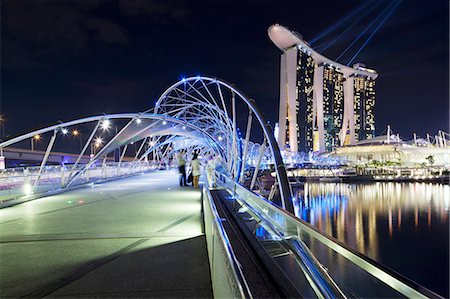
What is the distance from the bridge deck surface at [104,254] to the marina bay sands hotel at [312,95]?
118 meters

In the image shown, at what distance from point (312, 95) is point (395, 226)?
153181mm

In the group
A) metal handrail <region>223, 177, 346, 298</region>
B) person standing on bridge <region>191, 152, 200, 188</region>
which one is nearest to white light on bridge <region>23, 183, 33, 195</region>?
person standing on bridge <region>191, 152, 200, 188</region>

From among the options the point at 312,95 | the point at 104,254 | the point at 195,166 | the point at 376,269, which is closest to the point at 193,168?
the point at 195,166

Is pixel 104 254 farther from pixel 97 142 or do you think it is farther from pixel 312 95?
pixel 312 95

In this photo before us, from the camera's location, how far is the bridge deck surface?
14.9 ft

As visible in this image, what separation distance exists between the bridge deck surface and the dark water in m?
10.6

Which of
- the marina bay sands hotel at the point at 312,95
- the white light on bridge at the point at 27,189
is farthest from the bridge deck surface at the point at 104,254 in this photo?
the marina bay sands hotel at the point at 312,95

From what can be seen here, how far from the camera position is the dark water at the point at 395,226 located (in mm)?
25030

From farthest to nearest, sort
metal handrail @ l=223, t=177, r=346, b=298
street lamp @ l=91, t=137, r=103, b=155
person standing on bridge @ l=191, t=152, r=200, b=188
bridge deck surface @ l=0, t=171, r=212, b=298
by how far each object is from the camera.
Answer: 1. street lamp @ l=91, t=137, r=103, b=155
2. person standing on bridge @ l=191, t=152, r=200, b=188
3. bridge deck surface @ l=0, t=171, r=212, b=298
4. metal handrail @ l=223, t=177, r=346, b=298

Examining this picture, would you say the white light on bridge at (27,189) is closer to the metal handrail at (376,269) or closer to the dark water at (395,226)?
the dark water at (395,226)

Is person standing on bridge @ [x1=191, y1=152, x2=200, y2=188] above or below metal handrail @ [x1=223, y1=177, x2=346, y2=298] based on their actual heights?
above

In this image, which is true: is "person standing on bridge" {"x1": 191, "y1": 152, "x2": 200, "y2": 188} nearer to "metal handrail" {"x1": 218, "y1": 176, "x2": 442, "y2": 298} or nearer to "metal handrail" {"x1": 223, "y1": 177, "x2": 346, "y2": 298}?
"metal handrail" {"x1": 223, "y1": 177, "x2": 346, "y2": 298}

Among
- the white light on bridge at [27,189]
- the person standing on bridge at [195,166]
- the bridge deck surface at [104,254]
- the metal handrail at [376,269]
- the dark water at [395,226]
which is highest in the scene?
the person standing on bridge at [195,166]

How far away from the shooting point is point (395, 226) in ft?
117
